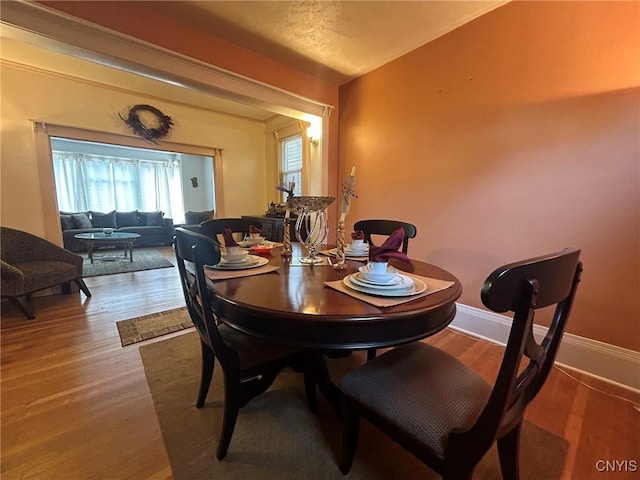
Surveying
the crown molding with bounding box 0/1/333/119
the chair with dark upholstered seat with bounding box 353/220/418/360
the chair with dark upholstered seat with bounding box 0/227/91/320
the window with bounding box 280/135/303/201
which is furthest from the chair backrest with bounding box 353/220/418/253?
the chair with dark upholstered seat with bounding box 0/227/91/320

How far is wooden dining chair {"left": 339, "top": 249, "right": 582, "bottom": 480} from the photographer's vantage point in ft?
1.82

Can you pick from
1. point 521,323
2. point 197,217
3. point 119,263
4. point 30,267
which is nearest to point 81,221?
point 119,263

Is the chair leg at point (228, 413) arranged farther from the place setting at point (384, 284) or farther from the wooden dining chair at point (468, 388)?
the place setting at point (384, 284)

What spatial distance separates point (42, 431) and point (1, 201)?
3.15 metres

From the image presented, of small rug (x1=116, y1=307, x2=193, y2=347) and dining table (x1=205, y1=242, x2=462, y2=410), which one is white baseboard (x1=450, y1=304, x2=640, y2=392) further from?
small rug (x1=116, y1=307, x2=193, y2=347)

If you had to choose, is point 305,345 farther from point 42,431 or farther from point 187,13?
point 187,13

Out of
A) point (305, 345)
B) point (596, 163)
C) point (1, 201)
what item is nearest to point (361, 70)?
point (596, 163)

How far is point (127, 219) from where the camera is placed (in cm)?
629

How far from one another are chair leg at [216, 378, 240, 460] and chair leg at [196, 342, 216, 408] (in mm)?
259

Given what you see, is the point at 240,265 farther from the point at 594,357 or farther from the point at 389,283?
the point at 594,357

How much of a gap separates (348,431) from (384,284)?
1.96 feet

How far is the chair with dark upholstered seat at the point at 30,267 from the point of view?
2275mm

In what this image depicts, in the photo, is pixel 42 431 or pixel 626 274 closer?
pixel 42 431

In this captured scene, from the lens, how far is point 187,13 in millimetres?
2059
